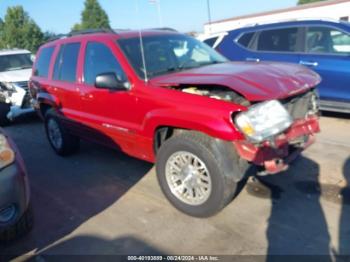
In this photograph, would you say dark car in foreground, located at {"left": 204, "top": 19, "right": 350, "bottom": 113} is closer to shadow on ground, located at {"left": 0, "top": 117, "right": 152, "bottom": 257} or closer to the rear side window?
the rear side window

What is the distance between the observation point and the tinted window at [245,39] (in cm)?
773

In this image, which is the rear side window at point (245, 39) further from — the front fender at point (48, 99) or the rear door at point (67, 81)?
the front fender at point (48, 99)

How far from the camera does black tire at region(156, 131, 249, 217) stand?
347cm

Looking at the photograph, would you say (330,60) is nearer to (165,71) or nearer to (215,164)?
(165,71)

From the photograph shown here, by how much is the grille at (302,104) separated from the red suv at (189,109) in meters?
0.01

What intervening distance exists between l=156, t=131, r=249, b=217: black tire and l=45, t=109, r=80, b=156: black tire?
2674 mm

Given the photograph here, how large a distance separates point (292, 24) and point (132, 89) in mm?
4220

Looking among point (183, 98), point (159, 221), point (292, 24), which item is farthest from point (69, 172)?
point (292, 24)

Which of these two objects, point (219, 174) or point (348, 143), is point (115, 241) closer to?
point (219, 174)

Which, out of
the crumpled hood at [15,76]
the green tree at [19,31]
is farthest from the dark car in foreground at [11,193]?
the green tree at [19,31]

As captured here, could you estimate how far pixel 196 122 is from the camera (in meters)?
3.54

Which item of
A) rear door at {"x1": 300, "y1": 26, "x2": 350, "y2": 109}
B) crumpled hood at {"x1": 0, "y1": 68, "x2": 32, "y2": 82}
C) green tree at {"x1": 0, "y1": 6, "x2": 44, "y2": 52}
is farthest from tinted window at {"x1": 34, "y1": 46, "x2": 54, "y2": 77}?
green tree at {"x1": 0, "y1": 6, "x2": 44, "y2": 52}

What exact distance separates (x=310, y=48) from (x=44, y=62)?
4.60 meters

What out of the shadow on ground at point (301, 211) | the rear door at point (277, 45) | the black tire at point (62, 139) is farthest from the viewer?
the rear door at point (277, 45)
